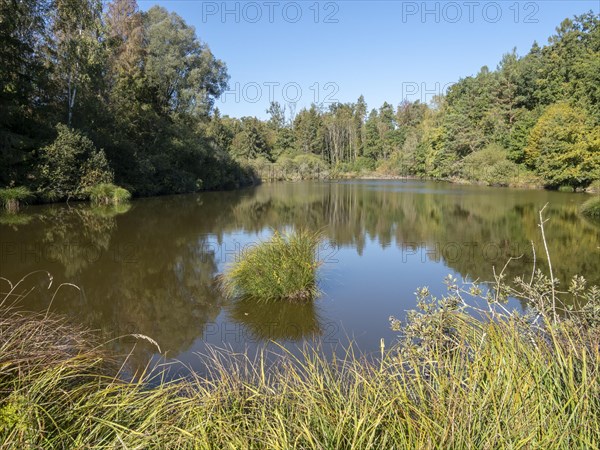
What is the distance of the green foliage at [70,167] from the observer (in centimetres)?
1798

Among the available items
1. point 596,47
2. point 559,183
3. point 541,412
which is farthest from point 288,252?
point 596,47

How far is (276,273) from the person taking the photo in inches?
233

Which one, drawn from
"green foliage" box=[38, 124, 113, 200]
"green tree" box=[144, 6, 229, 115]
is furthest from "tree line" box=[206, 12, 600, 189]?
"green foliage" box=[38, 124, 113, 200]

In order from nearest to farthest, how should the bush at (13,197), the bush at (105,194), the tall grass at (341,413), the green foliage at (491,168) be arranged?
the tall grass at (341,413) < the bush at (13,197) < the bush at (105,194) < the green foliage at (491,168)

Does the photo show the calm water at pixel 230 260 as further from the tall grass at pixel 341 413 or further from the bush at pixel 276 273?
the tall grass at pixel 341 413

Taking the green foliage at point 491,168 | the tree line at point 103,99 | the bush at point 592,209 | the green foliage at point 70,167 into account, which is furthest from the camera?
the green foliage at point 491,168

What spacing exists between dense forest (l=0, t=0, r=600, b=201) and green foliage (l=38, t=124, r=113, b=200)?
0.05 meters

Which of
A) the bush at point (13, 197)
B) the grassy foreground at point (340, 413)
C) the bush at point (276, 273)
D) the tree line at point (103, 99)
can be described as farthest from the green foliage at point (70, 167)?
the grassy foreground at point (340, 413)

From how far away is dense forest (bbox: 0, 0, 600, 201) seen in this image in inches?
714

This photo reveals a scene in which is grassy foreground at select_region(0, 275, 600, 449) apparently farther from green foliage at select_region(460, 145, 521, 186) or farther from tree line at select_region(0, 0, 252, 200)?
green foliage at select_region(460, 145, 521, 186)

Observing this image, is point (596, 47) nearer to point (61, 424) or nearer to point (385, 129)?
point (385, 129)

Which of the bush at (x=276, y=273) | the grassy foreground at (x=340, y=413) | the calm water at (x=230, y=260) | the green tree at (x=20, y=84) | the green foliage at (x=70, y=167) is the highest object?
the green tree at (x=20, y=84)

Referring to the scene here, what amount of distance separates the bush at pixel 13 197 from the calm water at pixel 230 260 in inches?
30.0

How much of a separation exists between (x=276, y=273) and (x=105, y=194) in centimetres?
1628
